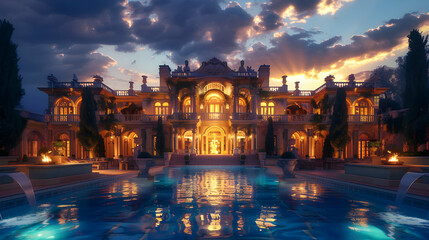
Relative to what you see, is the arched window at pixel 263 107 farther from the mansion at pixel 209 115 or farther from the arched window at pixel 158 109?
the arched window at pixel 158 109

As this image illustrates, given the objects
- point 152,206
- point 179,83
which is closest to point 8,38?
point 152,206

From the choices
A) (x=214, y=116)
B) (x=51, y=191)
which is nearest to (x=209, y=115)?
(x=214, y=116)

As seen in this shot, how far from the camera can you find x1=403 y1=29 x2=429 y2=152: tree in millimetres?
15633

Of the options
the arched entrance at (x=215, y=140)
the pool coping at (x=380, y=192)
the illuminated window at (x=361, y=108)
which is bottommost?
the pool coping at (x=380, y=192)

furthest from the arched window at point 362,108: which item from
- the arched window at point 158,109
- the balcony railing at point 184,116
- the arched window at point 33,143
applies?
the arched window at point 33,143

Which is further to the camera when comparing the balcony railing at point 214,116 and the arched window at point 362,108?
the arched window at point 362,108

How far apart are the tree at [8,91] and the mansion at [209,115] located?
1584 cm

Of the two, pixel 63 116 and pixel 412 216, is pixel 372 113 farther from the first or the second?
pixel 63 116

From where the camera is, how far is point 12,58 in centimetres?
1515

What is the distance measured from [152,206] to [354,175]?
37.1 feet

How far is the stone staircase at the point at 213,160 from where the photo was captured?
2605 centimetres

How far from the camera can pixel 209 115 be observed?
31.3 metres

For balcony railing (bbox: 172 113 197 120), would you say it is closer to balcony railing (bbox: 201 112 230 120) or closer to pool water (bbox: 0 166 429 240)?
balcony railing (bbox: 201 112 230 120)

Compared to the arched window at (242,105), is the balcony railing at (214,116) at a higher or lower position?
lower
